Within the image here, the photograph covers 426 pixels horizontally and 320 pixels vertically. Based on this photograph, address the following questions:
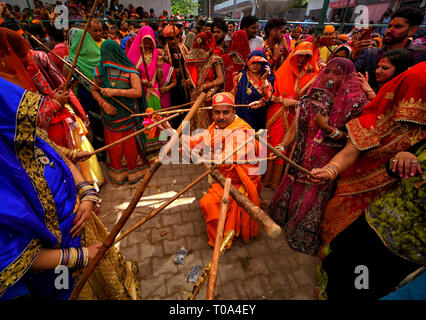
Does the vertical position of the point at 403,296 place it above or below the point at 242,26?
below

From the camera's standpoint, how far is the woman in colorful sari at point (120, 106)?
3402 millimetres

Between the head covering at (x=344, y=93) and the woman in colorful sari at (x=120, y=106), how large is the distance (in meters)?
2.99

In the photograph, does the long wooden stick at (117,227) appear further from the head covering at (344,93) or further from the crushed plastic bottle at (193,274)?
the head covering at (344,93)

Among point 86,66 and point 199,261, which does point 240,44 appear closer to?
point 86,66

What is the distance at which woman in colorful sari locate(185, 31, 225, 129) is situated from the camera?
4.46 metres

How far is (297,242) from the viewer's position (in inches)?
115

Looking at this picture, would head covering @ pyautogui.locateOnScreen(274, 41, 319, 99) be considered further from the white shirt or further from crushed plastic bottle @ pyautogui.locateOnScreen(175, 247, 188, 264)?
crushed plastic bottle @ pyautogui.locateOnScreen(175, 247, 188, 264)

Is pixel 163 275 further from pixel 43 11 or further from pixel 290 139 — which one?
pixel 43 11

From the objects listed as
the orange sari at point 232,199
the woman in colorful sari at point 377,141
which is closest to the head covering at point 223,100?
the orange sari at point 232,199

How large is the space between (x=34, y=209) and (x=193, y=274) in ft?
6.51

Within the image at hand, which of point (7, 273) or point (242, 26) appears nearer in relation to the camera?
point (7, 273)
